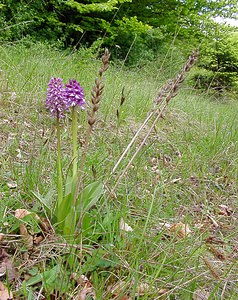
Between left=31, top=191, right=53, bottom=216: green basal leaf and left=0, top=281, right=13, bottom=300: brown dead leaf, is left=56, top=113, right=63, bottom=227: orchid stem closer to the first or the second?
left=31, top=191, right=53, bottom=216: green basal leaf

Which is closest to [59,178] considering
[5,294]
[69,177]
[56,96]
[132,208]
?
[69,177]

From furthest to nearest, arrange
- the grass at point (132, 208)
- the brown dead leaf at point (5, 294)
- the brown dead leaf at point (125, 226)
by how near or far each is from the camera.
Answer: the brown dead leaf at point (125, 226)
the grass at point (132, 208)
the brown dead leaf at point (5, 294)

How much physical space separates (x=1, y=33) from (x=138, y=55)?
3.55 metres

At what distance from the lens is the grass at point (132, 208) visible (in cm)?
100

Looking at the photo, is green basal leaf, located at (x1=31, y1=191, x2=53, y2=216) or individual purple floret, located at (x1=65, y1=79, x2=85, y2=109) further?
green basal leaf, located at (x1=31, y1=191, x2=53, y2=216)

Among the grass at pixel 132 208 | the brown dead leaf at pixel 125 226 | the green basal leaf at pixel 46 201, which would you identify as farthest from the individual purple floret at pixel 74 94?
the brown dead leaf at pixel 125 226

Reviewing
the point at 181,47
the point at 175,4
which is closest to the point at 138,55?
the point at 181,47

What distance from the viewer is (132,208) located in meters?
1.50

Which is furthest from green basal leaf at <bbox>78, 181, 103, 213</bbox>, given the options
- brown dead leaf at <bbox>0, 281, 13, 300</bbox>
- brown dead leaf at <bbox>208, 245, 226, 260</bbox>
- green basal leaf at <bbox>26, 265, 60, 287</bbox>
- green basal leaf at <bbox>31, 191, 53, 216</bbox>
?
brown dead leaf at <bbox>208, 245, 226, 260</bbox>

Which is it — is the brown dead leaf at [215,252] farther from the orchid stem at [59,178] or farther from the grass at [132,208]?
the orchid stem at [59,178]

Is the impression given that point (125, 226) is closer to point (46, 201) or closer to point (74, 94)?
point (46, 201)

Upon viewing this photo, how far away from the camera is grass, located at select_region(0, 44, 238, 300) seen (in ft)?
3.29

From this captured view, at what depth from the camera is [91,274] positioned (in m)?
1.05

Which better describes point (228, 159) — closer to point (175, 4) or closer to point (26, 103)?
point (26, 103)
